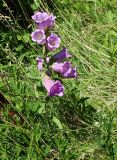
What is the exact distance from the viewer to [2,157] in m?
2.29

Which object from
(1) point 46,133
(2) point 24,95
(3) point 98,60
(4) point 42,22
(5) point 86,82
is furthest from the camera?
(3) point 98,60

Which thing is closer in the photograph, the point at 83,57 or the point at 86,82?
the point at 86,82

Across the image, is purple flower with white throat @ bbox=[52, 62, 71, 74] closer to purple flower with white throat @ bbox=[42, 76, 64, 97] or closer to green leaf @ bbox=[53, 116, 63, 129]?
purple flower with white throat @ bbox=[42, 76, 64, 97]

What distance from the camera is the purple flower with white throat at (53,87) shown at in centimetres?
220

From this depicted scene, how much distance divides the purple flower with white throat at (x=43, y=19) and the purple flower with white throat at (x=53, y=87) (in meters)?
0.28

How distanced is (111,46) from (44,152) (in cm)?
140

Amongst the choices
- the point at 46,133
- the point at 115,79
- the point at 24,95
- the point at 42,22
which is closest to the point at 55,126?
the point at 46,133

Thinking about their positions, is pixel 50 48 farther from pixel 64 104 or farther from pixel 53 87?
pixel 64 104

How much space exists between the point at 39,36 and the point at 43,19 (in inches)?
3.8

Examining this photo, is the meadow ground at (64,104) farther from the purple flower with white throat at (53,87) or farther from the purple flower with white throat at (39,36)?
the purple flower with white throat at (39,36)

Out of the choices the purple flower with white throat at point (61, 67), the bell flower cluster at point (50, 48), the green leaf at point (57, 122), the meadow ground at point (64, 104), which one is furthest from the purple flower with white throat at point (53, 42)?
the green leaf at point (57, 122)

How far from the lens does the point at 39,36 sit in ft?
7.22

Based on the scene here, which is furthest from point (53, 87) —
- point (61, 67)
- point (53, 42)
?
A: point (53, 42)

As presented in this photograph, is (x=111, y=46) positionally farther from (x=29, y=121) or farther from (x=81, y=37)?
(x=29, y=121)
